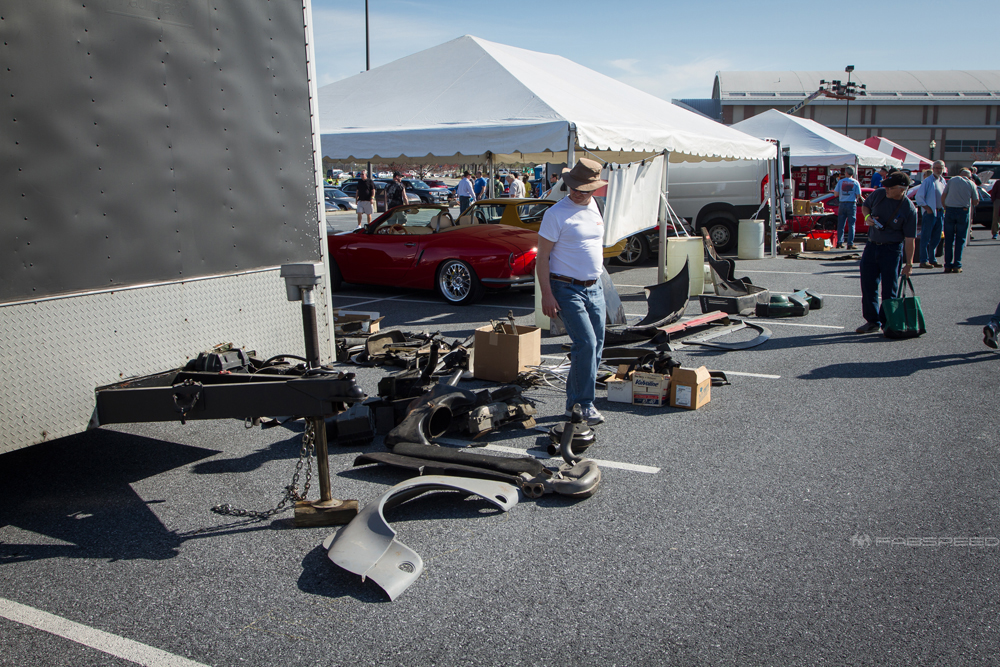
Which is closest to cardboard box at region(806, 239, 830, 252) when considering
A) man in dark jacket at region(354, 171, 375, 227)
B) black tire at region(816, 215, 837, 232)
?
black tire at region(816, 215, 837, 232)

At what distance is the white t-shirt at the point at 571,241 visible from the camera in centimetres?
505

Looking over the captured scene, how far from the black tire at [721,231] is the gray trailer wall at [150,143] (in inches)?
541

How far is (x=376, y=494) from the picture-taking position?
165 inches

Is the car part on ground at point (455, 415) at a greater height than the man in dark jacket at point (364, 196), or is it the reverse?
the man in dark jacket at point (364, 196)

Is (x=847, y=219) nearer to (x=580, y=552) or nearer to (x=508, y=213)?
(x=508, y=213)

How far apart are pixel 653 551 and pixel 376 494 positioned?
5.30 ft

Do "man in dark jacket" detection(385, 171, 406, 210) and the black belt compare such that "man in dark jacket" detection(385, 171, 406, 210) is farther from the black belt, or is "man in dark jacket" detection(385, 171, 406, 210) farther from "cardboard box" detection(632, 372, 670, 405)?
the black belt

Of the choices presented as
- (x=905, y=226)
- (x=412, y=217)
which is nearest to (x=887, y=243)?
(x=905, y=226)

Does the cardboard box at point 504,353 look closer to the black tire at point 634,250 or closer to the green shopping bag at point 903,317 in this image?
the green shopping bag at point 903,317

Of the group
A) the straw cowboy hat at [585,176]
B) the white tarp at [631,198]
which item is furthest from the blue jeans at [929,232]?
the straw cowboy hat at [585,176]

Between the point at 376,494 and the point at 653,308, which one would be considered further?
the point at 653,308

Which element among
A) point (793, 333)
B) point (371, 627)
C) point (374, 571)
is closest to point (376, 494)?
point (374, 571)

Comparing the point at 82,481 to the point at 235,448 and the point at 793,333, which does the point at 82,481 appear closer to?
the point at 235,448

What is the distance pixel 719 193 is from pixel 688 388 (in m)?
11.9
